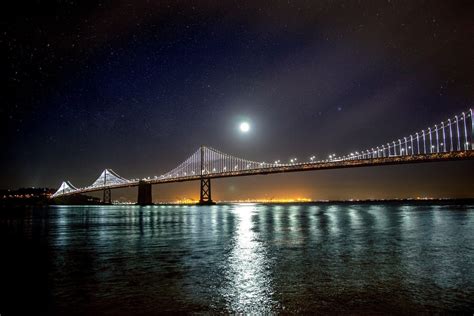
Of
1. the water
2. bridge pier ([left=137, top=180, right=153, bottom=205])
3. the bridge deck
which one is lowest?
the water

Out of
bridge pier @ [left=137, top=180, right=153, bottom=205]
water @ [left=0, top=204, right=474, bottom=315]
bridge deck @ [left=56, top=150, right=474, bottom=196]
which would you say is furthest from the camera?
bridge pier @ [left=137, top=180, right=153, bottom=205]

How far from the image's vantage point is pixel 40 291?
6703 mm

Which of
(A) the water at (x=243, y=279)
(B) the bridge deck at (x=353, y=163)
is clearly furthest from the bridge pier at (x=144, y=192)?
(A) the water at (x=243, y=279)

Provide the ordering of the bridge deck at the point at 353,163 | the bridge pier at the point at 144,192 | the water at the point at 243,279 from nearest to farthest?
1. the water at the point at 243,279
2. the bridge deck at the point at 353,163
3. the bridge pier at the point at 144,192

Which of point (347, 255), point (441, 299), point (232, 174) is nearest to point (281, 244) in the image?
point (347, 255)

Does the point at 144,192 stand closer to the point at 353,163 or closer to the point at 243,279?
the point at 353,163

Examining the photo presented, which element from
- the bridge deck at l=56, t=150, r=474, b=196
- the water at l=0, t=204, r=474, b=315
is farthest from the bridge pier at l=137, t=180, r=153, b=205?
the water at l=0, t=204, r=474, b=315

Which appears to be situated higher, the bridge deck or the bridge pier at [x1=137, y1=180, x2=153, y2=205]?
the bridge deck

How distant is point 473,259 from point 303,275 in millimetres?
4832

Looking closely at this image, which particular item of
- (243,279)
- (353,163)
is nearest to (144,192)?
(353,163)

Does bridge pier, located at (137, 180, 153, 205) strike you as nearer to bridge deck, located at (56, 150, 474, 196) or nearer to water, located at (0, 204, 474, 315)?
bridge deck, located at (56, 150, 474, 196)

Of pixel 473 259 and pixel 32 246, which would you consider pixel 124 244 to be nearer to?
pixel 32 246

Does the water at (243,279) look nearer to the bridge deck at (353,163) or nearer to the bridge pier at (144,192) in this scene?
the bridge deck at (353,163)

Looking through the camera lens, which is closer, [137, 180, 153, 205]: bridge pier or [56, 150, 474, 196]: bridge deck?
[56, 150, 474, 196]: bridge deck
